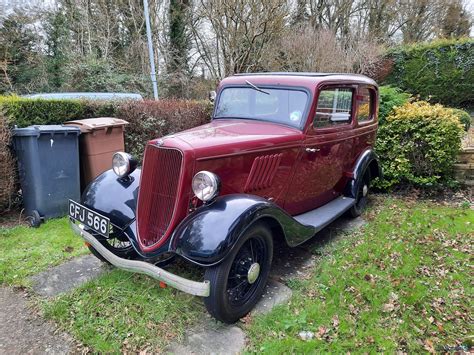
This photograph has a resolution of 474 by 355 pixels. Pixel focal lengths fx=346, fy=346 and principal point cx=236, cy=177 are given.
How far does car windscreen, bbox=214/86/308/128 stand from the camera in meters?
3.70

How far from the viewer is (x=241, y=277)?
9.22ft

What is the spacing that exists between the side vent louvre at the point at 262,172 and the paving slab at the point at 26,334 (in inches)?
73.6

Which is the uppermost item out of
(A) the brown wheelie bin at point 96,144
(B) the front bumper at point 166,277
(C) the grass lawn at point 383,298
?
(A) the brown wheelie bin at point 96,144

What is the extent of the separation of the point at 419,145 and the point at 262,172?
3.46m

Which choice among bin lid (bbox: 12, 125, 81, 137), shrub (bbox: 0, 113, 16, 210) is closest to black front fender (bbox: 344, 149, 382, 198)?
bin lid (bbox: 12, 125, 81, 137)

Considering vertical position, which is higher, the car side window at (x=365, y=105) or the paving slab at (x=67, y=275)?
the car side window at (x=365, y=105)

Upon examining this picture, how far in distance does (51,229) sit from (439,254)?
449cm

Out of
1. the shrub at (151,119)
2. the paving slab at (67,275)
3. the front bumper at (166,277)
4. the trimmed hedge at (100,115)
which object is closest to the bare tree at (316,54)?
the trimmed hedge at (100,115)

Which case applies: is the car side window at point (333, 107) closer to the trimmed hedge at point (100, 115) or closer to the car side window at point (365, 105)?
the car side window at point (365, 105)

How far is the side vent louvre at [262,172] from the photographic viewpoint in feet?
10.4

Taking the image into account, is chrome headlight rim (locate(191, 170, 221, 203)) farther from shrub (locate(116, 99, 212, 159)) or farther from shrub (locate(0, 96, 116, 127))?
shrub (locate(116, 99, 212, 159))

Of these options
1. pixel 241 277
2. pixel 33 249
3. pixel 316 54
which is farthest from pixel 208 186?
pixel 316 54

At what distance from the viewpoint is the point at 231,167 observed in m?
2.97

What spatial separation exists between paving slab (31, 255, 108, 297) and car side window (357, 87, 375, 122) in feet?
12.3
